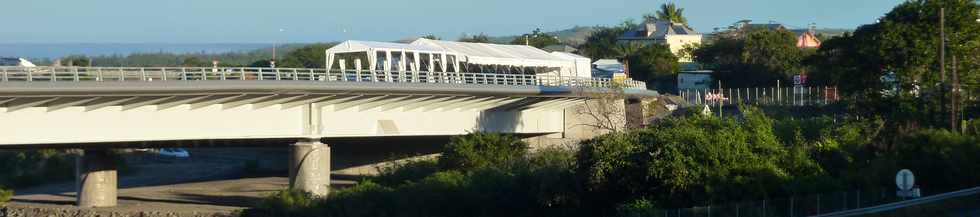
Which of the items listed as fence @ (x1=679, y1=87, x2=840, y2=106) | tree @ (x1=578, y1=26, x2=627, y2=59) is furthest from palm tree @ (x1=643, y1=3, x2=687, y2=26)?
fence @ (x1=679, y1=87, x2=840, y2=106)

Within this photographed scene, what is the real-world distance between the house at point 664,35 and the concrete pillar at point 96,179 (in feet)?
326

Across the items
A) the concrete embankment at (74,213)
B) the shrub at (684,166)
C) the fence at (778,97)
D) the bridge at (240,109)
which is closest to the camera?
the shrub at (684,166)

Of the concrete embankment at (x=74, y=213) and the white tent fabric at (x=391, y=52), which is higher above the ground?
the white tent fabric at (x=391, y=52)

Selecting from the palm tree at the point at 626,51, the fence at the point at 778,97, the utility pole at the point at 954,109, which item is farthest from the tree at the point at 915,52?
the palm tree at the point at 626,51

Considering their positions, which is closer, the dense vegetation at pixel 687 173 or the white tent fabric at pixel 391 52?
the dense vegetation at pixel 687 173

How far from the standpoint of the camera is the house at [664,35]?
150875 millimetres

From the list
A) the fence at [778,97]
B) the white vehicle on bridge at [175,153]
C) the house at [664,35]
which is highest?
the house at [664,35]

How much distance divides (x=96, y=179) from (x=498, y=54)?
26368 mm

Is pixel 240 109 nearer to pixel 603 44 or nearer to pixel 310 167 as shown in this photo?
pixel 310 167

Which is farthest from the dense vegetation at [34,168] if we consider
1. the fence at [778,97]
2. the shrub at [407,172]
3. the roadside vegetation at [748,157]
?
the fence at [778,97]

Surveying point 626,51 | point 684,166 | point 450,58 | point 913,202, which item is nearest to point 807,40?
point 626,51

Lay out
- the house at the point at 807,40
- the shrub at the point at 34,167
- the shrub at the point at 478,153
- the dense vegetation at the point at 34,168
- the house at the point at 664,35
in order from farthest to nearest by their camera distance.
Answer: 1. the house at the point at 664,35
2. the house at the point at 807,40
3. the shrub at the point at 34,167
4. the dense vegetation at the point at 34,168
5. the shrub at the point at 478,153

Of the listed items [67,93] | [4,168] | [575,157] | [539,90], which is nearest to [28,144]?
[67,93]

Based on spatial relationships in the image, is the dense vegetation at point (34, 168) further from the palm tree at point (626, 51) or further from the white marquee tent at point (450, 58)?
the palm tree at point (626, 51)
